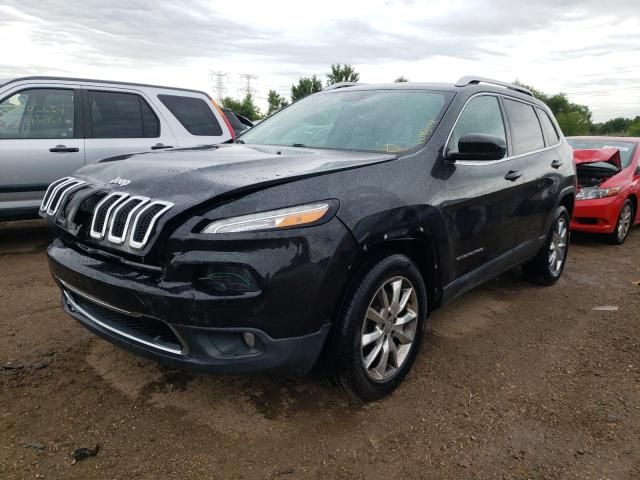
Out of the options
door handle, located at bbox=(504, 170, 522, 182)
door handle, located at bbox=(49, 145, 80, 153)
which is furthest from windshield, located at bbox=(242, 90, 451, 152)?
door handle, located at bbox=(49, 145, 80, 153)

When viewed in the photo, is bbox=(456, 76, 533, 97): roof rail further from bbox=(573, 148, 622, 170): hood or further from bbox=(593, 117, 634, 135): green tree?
bbox=(593, 117, 634, 135): green tree

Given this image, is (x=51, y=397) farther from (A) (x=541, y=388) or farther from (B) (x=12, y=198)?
(B) (x=12, y=198)

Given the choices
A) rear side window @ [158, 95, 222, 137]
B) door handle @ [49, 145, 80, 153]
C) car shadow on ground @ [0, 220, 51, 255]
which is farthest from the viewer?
rear side window @ [158, 95, 222, 137]

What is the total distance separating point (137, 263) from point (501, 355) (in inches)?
92.4

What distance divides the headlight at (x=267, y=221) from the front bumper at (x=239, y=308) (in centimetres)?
7

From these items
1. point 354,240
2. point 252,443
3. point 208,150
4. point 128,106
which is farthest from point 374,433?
point 128,106

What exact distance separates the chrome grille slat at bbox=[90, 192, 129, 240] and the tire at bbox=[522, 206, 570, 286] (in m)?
3.63

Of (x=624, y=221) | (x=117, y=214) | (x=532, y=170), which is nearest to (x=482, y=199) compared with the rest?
(x=532, y=170)

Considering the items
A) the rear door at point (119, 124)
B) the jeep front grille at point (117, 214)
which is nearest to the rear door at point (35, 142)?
the rear door at point (119, 124)

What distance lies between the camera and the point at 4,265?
4.84 m

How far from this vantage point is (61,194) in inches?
104

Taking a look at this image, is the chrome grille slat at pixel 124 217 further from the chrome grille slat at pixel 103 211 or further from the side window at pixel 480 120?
the side window at pixel 480 120

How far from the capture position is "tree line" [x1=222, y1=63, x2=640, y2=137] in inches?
2532

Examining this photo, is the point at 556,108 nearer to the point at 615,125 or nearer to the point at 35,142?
the point at 615,125
